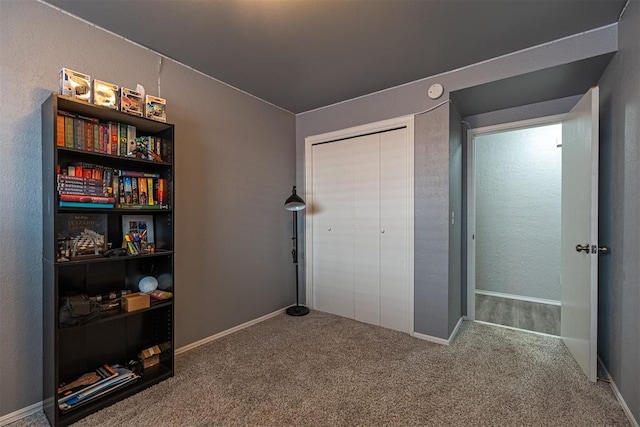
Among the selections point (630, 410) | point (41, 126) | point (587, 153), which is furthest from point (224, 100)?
point (630, 410)

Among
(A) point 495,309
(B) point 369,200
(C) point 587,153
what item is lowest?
(A) point 495,309

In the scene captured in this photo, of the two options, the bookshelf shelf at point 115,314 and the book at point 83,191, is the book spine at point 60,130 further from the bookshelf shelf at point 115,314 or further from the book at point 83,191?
the bookshelf shelf at point 115,314

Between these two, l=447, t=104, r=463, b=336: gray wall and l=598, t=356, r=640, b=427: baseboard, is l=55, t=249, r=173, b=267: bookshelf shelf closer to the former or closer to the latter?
l=447, t=104, r=463, b=336: gray wall

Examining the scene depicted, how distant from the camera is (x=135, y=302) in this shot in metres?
1.91

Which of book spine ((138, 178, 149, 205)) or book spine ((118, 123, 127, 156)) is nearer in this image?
book spine ((118, 123, 127, 156))

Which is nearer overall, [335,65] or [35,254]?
[35,254]

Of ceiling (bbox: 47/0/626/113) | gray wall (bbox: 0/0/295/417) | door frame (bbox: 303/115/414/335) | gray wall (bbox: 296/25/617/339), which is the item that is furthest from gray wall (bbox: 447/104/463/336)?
gray wall (bbox: 0/0/295/417)

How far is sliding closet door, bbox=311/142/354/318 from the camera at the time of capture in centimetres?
329

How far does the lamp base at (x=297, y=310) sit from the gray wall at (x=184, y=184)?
12 centimetres

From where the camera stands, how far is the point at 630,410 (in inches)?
65.0

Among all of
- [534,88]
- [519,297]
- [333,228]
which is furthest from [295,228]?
[519,297]

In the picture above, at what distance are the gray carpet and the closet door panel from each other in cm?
45

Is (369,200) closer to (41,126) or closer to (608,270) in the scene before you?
(608,270)

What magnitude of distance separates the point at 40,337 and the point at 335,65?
8.96ft
